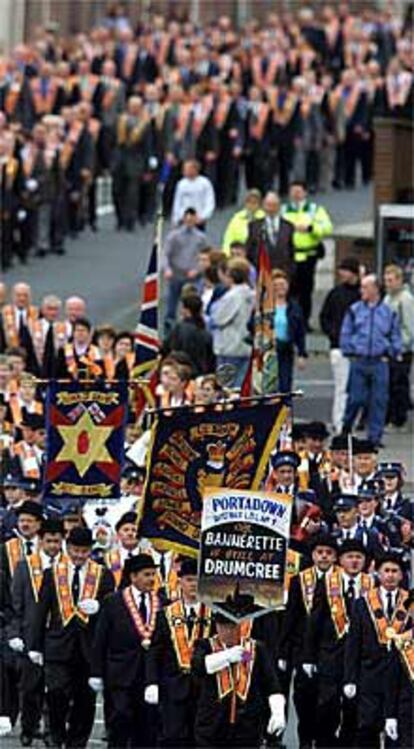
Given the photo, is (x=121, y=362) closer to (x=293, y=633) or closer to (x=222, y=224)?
(x=293, y=633)

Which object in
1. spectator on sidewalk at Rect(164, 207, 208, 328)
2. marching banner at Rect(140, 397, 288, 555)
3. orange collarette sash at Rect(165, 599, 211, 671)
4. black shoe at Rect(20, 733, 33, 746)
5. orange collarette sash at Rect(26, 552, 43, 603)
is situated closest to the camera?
orange collarette sash at Rect(165, 599, 211, 671)

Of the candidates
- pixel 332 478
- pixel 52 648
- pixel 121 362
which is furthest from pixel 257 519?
pixel 121 362

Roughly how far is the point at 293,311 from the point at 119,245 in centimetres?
1076

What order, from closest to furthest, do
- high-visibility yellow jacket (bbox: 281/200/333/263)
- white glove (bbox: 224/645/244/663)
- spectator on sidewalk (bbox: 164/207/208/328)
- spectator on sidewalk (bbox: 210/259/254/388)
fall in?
1. white glove (bbox: 224/645/244/663)
2. spectator on sidewalk (bbox: 210/259/254/388)
3. spectator on sidewalk (bbox: 164/207/208/328)
4. high-visibility yellow jacket (bbox: 281/200/333/263)

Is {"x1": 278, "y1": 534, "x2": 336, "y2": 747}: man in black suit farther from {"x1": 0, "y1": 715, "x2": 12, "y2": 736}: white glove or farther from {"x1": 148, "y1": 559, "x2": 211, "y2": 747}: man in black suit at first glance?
{"x1": 0, "y1": 715, "x2": 12, "y2": 736}: white glove

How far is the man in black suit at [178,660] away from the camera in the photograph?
21672 mm

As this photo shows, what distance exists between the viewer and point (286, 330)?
101 ft

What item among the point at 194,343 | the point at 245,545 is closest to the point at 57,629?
the point at 245,545

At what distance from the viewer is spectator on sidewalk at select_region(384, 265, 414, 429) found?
102ft

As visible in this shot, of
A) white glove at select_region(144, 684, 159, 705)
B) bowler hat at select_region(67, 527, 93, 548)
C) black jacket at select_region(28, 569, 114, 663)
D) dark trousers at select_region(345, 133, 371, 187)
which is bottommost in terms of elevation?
white glove at select_region(144, 684, 159, 705)

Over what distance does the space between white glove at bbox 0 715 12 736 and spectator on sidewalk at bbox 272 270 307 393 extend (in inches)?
306

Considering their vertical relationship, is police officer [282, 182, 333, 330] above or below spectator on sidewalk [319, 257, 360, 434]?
above

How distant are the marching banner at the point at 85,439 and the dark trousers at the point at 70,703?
1959 millimetres

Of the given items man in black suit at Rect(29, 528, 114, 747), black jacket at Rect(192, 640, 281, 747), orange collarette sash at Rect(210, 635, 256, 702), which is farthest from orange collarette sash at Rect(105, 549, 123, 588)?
orange collarette sash at Rect(210, 635, 256, 702)
